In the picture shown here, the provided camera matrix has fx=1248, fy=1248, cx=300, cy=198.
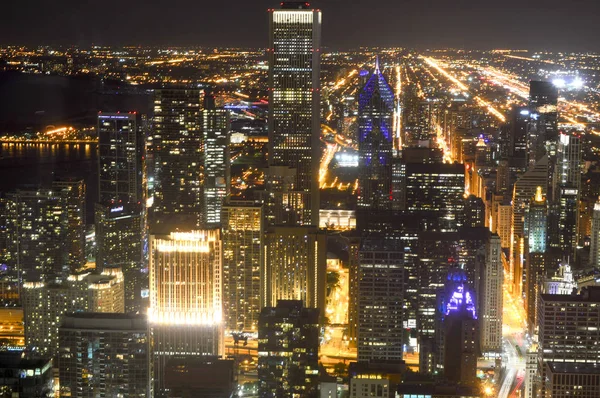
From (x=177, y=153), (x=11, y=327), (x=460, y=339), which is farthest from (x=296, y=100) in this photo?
(x=460, y=339)

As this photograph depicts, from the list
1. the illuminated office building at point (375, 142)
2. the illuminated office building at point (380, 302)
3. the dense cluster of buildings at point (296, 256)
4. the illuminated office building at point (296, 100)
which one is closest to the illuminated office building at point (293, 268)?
the dense cluster of buildings at point (296, 256)

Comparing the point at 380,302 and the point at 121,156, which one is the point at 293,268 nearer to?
the point at 380,302

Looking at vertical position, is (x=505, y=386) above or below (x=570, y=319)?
below

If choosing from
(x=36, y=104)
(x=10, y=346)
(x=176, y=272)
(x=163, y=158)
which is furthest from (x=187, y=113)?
(x=10, y=346)

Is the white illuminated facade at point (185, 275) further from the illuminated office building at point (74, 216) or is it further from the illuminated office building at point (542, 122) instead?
the illuminated office building at point (542, 122)

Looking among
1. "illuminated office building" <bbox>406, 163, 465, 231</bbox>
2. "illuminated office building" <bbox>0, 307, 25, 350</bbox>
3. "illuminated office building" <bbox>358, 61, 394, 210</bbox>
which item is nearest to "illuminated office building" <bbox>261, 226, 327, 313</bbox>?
"illuminated office building" <bbox>0, 307, 25, 350</bbox>

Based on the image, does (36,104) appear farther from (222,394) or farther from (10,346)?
(222,394)

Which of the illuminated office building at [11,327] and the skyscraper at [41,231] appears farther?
the skyscraper at [41,231]
